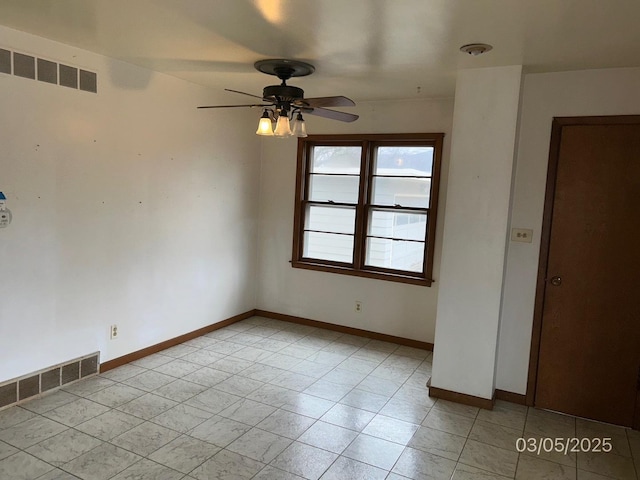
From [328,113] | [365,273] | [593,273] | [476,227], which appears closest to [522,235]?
[476,227]

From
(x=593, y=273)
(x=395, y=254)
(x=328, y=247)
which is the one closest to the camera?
(x=593, y=273)

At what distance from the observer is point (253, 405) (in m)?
3.28

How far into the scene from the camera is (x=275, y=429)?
9.73 ft

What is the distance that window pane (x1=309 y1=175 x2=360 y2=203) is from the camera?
4969mm

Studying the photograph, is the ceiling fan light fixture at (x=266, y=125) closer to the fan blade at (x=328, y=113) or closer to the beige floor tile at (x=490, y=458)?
the fan blade at (x=328, y=113)

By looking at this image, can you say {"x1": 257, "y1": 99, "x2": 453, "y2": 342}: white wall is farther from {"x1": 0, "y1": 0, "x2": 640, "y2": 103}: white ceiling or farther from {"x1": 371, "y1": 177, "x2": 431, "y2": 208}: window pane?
{"x1": 0, "y1": 0, "x2": 640, "y2": 103}: white ceiling

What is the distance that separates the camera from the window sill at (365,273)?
4.62 metres

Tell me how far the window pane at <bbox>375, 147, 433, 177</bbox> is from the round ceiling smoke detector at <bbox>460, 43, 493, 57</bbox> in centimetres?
173

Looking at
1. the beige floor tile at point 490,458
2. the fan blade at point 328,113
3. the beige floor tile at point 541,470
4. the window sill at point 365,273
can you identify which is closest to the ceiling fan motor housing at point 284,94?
the fan blade at point 328,113

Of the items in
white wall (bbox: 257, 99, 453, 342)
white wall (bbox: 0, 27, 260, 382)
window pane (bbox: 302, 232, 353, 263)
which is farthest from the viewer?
window pane (bbox: 302, 232, 353, 263)

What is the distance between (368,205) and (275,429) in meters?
2.60

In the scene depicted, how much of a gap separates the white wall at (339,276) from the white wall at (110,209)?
1.53 feet

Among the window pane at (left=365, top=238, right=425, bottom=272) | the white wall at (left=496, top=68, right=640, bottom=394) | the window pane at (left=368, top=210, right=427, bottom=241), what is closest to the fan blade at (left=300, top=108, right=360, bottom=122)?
the white wall at (left=496, top=68, right=640, bottom=394)
